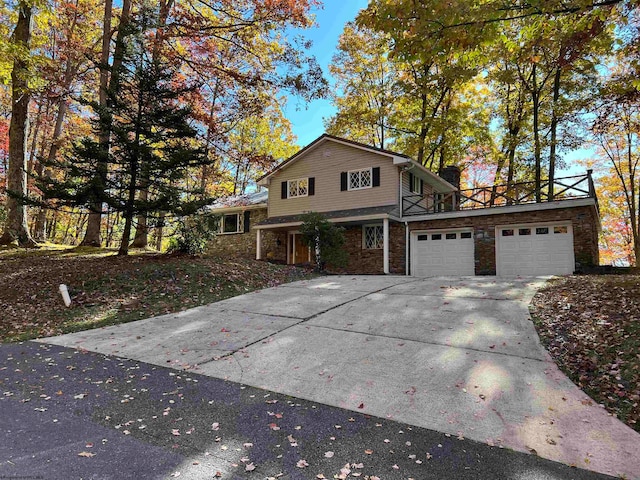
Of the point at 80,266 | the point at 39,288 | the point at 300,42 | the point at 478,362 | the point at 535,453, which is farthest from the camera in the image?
the point at 300,42

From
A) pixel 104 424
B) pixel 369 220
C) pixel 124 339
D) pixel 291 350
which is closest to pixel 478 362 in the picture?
A: pixel 291 350

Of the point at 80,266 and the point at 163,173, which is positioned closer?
the point at 80,266

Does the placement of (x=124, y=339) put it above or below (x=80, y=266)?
below

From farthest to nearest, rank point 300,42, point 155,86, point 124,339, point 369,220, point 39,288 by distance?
point 369,220
point 300,42
point 155,86
point 39,288
point 124,339

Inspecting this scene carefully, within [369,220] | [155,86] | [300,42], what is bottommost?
[369,220]

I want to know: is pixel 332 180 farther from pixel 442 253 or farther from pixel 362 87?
pixel 362 87

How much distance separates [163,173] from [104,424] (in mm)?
9459

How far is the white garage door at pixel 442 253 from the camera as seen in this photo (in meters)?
14.3

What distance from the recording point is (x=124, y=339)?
18.8 ft

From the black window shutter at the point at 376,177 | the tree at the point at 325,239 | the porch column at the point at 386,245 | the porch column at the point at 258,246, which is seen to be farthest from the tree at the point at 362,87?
the tree at the point at 325,239

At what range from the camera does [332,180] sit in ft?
54.9

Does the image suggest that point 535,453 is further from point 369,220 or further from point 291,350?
point 369,220

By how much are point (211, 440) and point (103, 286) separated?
7.19 meters

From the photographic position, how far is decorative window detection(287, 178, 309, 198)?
17.6 m
